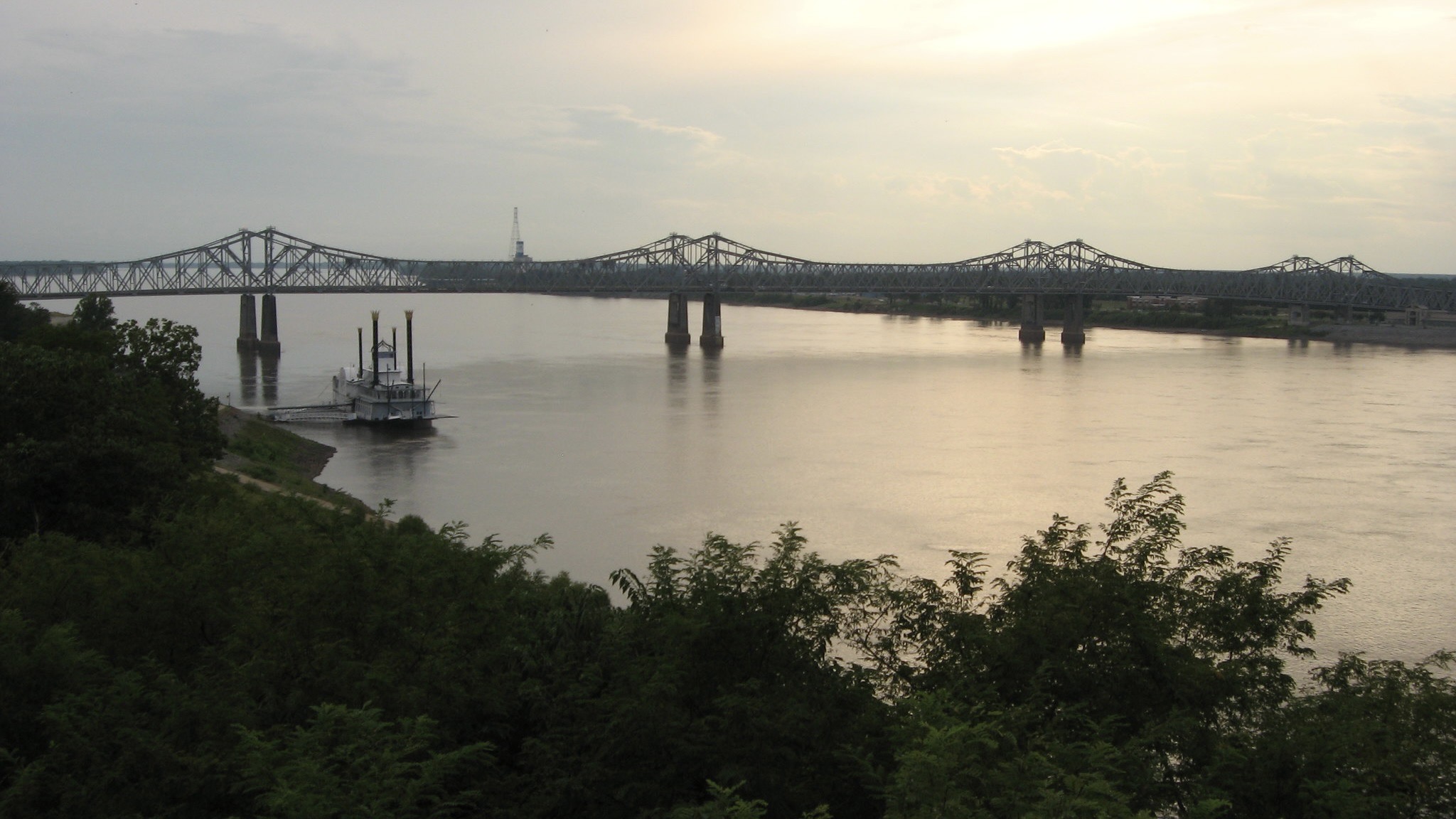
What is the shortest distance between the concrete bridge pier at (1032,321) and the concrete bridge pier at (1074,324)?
4.39 ft

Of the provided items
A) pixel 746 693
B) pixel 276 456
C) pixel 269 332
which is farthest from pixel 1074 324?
pixel 746 693

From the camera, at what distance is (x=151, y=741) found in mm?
5555

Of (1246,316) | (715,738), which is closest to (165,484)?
(715,738)

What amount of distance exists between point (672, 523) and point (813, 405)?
17193 mm

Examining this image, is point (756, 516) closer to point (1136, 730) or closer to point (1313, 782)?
point (1136, 730)

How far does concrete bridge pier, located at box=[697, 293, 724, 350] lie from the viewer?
59.1 meters

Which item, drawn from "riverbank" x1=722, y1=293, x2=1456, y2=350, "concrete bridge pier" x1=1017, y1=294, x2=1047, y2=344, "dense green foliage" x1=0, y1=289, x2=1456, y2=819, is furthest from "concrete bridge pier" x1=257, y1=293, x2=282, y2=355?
"dense green foliage" x1=0, y1=289, x2=1456, y2=819

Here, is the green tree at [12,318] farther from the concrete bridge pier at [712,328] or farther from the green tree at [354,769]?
the concrete bridge pier at [712,328]

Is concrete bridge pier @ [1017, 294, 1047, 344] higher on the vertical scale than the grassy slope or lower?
higher

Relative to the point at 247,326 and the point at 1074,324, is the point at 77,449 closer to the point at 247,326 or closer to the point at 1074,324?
the point at 247,326

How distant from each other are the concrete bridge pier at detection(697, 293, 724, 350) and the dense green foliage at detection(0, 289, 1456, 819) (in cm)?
5083

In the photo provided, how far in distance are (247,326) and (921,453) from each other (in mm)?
40025

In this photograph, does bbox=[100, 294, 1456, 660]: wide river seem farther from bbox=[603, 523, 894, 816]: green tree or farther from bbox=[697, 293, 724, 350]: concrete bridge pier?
bbox=[603, 523, 894, 816]: green tree

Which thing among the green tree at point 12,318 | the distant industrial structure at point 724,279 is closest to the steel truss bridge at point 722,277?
the distant industrial structure at point 724,279
